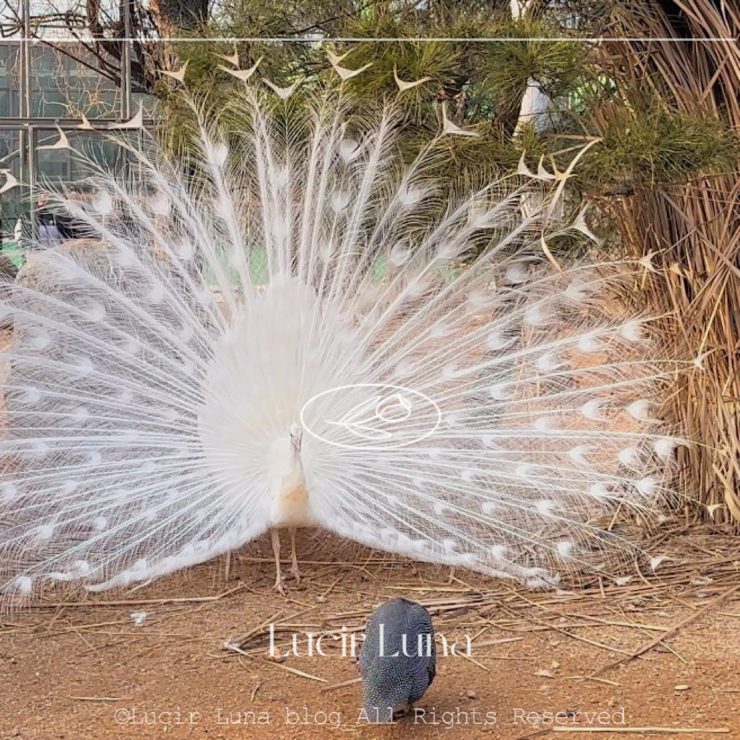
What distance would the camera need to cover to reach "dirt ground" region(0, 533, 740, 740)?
5.12 ft

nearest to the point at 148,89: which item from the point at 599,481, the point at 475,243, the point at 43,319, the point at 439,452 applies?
the point at 43,319

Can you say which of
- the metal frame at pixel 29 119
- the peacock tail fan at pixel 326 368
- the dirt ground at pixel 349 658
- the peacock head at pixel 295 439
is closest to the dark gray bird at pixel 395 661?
the dirt ground at pixel 349 658

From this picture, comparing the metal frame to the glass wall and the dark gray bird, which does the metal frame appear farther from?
the dark gray bird

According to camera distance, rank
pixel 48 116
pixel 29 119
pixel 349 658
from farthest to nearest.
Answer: pixel 48 116 < pixel 29 119 < pixel 349 658

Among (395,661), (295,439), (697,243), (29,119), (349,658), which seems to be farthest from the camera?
(697,243)

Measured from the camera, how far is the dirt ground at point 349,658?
5.12ft

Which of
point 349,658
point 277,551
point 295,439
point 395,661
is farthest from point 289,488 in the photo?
point 395,661

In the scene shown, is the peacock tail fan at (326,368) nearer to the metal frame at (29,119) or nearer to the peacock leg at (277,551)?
the peacock leg at (277,551)

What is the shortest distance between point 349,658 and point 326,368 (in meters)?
0.76

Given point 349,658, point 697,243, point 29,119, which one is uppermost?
point 29,119

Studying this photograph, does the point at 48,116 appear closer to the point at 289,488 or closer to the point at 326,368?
the point at 326,368

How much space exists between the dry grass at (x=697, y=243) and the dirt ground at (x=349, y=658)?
0.36 meters

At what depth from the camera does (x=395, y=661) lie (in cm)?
154

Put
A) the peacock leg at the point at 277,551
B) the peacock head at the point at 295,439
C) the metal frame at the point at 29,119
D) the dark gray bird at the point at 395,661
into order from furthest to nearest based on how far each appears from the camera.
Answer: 1. the metal frame at the point at 29,119
2. the peacock leg at the point at 277,551
3. the peacock head at the point at 295,439
4. the dark gray bird at the point at 395,661
